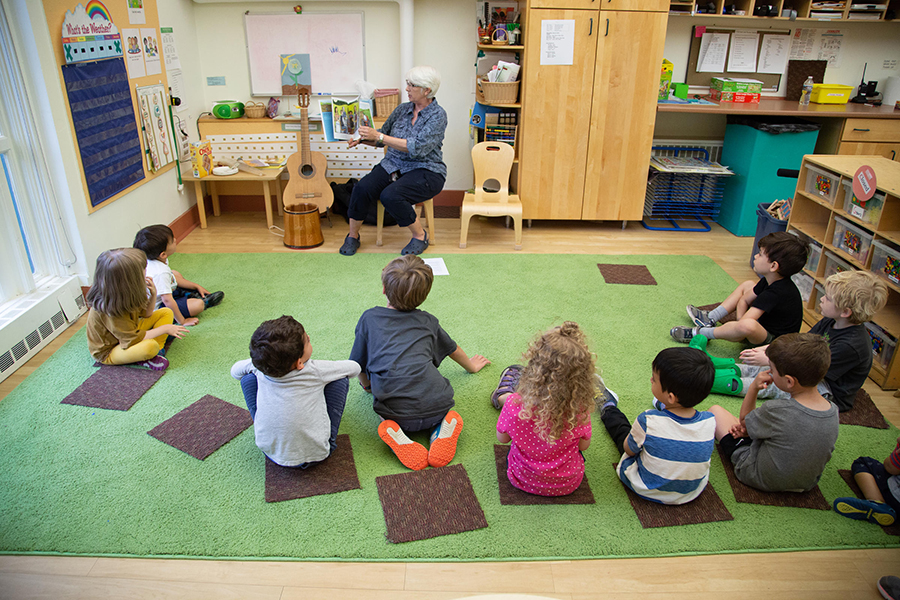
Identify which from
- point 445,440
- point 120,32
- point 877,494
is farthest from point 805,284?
point 120,32

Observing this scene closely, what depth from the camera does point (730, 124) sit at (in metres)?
4.92

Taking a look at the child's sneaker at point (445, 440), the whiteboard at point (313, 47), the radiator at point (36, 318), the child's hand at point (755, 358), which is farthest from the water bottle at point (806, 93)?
the radiator at point (36, 318)

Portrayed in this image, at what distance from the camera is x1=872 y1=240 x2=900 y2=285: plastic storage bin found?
2812 mm

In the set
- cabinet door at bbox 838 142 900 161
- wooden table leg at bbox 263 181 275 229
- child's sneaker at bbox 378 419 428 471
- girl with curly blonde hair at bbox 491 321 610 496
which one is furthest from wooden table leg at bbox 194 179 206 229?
cabinet door at bbox 838 142 900 161

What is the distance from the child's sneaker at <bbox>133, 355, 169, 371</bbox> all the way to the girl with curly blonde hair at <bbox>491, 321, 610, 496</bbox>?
1691mm

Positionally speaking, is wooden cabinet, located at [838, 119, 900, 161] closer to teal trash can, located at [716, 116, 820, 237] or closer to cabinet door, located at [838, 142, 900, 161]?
cabinet door, located at [838, 142, 900, 161]

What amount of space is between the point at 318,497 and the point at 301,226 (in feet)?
8.53

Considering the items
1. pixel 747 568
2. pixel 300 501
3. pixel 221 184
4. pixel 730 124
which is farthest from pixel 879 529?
pixel 221 184

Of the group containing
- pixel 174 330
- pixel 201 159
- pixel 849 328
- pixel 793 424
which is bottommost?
pixel 174 330

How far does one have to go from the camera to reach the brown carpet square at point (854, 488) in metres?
2.04

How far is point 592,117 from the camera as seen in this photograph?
449cm

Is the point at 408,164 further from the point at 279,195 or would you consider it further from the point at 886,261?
the point at 886,261

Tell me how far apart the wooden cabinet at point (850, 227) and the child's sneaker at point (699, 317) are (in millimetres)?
570

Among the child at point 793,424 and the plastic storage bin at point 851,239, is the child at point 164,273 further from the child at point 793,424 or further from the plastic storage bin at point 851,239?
the plastic storage bin at point 851,239
